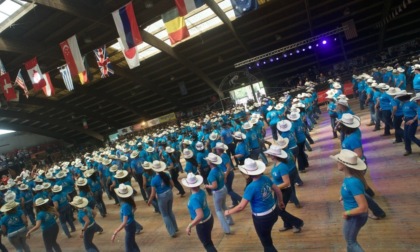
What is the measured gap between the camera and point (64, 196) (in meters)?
9.41

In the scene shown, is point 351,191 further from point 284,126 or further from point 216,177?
point 284,126

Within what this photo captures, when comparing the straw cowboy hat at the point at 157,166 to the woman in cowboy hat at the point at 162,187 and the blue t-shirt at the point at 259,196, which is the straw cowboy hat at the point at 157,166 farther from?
the blue t-shirt at the point at 259,196

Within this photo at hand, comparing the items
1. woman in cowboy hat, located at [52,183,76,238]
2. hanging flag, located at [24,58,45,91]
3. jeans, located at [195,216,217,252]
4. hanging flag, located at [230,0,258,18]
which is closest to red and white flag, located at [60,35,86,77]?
hanging flag, located at [24,58,45,91]

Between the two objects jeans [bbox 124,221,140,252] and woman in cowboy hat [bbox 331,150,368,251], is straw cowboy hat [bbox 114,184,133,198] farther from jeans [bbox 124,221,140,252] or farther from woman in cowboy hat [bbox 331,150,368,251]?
woman in cowboy hat [bbox 331,150,368,251]

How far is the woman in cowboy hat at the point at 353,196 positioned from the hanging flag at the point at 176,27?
36.9ft

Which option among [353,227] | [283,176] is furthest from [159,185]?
[353,227]

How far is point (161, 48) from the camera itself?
72.6 feet

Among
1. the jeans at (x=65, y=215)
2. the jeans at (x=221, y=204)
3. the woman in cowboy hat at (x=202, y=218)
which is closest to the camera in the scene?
the woman in cowboy hat at (x=202, y=218)

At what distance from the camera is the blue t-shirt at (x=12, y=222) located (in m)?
7.69

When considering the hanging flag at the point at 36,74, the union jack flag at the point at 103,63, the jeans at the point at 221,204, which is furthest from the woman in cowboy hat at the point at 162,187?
the hanging flag at the point at 36,74

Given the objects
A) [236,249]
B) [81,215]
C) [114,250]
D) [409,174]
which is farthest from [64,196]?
[409,174]

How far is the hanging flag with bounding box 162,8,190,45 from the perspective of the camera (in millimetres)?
13570

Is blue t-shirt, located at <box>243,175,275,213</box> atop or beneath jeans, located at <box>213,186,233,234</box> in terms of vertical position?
atop

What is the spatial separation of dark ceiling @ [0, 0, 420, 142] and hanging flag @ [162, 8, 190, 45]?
129 inches
